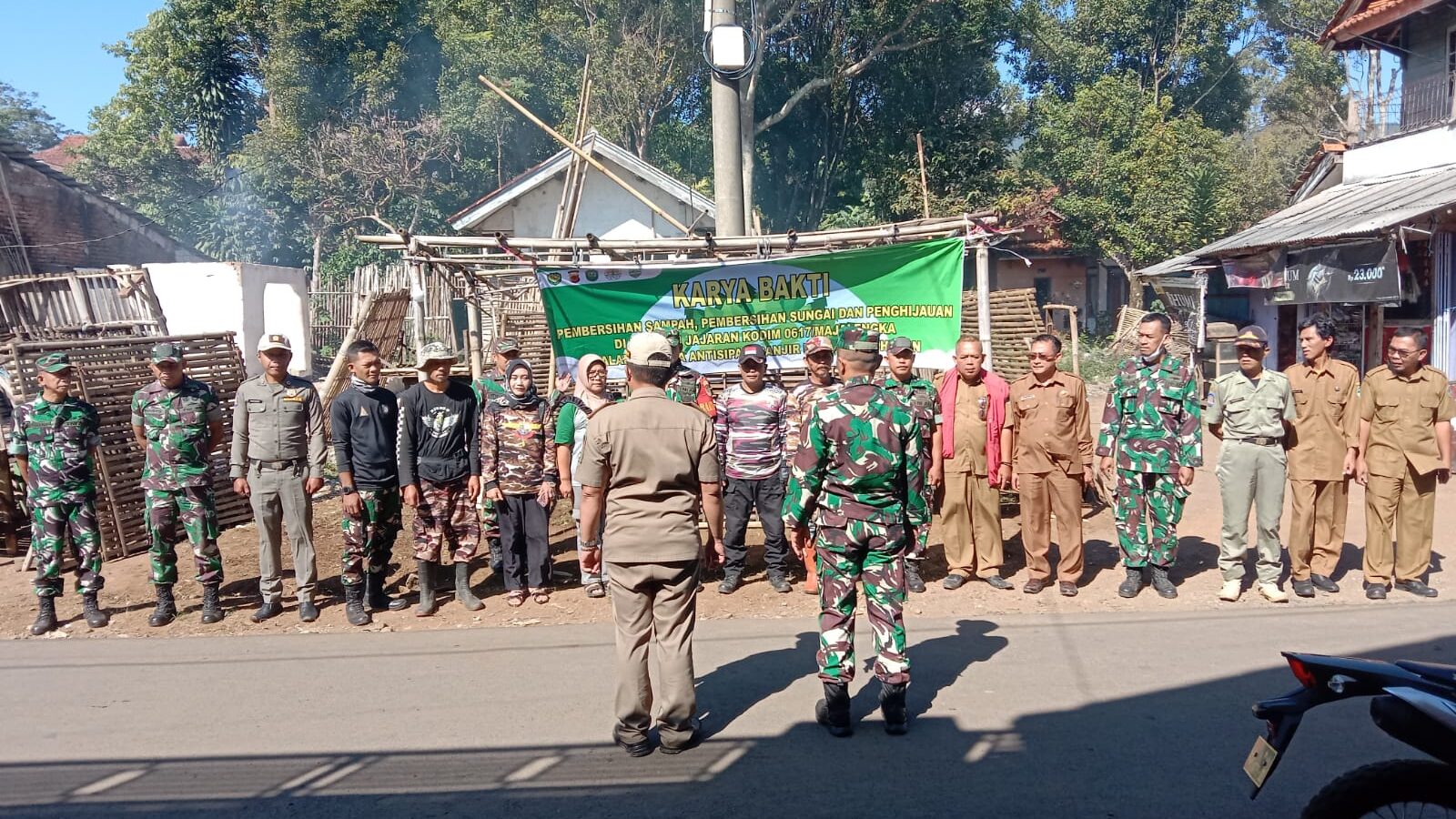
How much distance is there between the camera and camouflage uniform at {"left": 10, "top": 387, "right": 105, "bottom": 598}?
6773 mm

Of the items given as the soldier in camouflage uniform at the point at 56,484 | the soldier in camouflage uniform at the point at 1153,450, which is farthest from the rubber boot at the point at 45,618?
the soldier in camouflage uniform at the point at 1153,450

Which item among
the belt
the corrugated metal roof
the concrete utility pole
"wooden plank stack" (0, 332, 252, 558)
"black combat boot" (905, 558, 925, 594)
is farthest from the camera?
the corrugated metal roof

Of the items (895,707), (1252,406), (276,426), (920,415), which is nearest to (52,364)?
(276,426)

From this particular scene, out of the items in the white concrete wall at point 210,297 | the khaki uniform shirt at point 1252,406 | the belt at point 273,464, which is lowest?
the belt at point 273,464

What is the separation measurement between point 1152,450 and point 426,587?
518 centimetres

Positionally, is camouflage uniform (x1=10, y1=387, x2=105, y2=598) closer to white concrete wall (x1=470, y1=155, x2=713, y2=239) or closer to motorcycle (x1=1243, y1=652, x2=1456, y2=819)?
motorcycle (x1=1243, y1=652, x2=1456, y2=819)

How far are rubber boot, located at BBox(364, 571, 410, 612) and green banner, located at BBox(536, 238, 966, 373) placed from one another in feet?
7.71

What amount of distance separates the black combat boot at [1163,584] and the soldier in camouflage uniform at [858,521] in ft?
10.2

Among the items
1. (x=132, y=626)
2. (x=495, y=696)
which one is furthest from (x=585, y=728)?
(x=132, y=626)

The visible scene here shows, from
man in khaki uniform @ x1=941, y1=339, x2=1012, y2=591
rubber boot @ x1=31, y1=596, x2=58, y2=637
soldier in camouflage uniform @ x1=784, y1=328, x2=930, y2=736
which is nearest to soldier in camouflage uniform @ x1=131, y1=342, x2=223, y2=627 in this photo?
rubber boot @ x1=31, y1=596, x2=58, y2=637

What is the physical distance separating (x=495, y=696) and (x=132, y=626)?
134 inches

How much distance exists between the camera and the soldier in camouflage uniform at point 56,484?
6.77 metres

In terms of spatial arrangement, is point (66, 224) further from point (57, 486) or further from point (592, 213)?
point (57, 486)

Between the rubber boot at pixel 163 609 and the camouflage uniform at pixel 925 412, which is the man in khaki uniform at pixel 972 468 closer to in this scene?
the camouflage uniform at pixel 925 412
